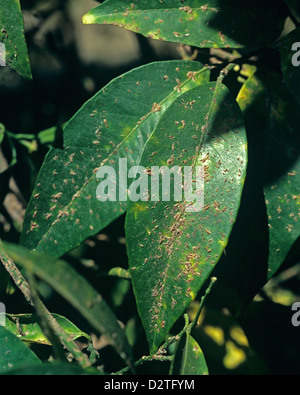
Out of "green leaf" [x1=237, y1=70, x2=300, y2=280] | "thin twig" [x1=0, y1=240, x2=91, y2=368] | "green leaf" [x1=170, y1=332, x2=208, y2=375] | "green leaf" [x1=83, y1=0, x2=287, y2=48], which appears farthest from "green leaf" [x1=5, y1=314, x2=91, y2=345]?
"green leaf" [x1=83, y1=0, x2=287, y2=48]

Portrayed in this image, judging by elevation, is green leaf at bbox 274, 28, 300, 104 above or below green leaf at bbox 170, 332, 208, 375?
above

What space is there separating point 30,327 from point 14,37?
472 millimetres

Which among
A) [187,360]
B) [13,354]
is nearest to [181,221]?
[187,360]

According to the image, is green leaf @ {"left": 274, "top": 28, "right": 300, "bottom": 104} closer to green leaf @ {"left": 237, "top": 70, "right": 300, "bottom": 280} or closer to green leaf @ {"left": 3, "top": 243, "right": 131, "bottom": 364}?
green leaf @ {"left": 237, "top": 70, "right": 300, "bottom": 280}

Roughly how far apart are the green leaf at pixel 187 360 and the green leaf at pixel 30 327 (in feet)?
0.58

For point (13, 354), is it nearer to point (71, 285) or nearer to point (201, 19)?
point (71, 285)

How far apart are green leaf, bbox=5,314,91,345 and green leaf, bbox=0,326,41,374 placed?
3.4 inches

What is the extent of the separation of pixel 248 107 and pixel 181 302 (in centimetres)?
37

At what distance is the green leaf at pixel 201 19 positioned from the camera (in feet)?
2.16

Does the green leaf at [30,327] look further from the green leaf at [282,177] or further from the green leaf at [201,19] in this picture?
the green leaf at [201,19]

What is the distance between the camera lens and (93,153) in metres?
0.69

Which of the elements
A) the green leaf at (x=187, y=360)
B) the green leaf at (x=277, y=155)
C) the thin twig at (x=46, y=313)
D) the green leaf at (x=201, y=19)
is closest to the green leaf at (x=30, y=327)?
the thin twig at (x=46, y=313)

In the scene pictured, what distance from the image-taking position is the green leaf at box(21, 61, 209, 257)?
0.66 m
